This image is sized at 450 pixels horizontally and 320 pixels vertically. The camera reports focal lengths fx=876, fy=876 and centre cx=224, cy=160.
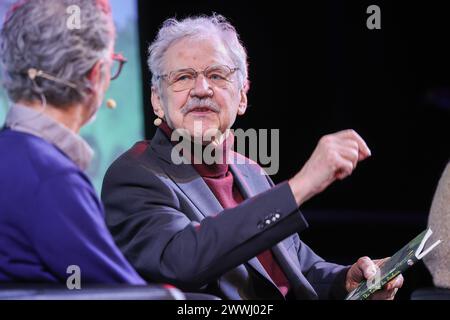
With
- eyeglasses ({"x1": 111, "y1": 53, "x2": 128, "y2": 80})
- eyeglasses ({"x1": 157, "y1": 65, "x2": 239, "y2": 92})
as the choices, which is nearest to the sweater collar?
eyeglasses ({"x1": 157, "y1": 65, "x2": 239, "y2": 92})

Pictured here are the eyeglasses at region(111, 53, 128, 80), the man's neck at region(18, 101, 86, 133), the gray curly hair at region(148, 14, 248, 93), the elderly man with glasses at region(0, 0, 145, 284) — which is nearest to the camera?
the elderly man with glasses at region(0, 0, 145, 284)

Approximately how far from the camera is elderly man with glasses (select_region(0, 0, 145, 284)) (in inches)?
69.0

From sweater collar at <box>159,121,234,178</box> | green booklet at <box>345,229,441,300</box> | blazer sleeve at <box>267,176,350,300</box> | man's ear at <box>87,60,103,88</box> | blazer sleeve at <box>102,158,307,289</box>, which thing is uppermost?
man's ear at <box>87,60,103,88</box>

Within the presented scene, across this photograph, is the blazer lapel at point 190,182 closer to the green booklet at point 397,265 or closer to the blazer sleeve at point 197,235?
the blazer sleeve at point 197,235

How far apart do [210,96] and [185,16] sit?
0.32 m

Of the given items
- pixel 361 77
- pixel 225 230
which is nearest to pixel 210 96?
pixel 225 230

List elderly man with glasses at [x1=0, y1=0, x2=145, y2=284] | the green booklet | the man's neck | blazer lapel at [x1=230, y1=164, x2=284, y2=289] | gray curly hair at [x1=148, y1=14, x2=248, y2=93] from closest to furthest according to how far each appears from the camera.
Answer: elderly man with glasses at [x1=0, y1=0, x2=145, y2=284]
the man's neck
the green booklet
blazer lapel at [x1=230, y1=164, x2=284, y2=289]
gray curly hair at [x1=148, y1=14, x2=248, y2=93]

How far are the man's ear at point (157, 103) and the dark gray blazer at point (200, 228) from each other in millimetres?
98

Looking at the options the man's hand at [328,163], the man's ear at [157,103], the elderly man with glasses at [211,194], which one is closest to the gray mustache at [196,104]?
the elderly man with glasses at [211,194]

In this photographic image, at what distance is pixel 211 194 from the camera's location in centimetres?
236

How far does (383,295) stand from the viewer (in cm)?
246

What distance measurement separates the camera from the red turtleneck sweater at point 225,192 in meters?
2.42

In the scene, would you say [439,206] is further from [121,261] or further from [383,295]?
[121,261]

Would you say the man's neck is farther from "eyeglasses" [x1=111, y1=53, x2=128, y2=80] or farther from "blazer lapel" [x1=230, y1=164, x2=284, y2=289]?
"blazer lapel" [x1=230, y1=164, x2=284, y2=289]
